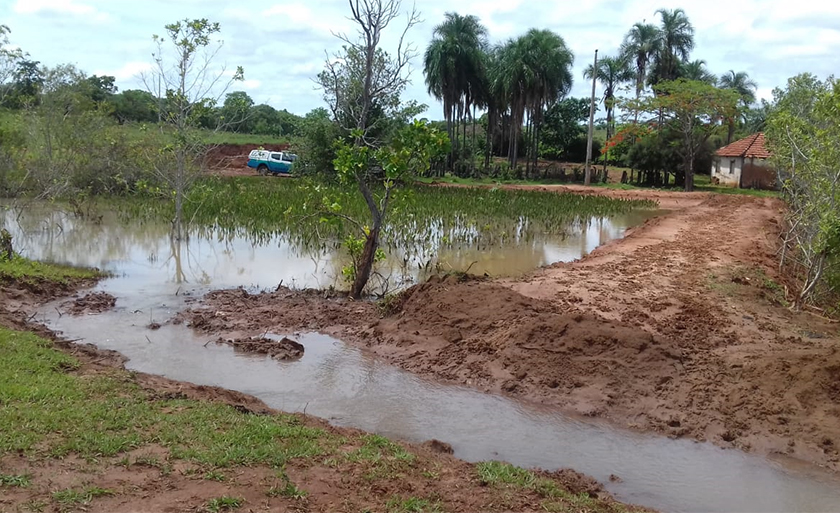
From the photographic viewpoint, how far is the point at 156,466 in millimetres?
4332

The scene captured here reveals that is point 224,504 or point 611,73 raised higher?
point 611,73

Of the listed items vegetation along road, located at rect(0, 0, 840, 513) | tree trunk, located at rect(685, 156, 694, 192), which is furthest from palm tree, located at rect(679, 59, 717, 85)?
vegetation along road, located at rect(0, 0, 840, 513)

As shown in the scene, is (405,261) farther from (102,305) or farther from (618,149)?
(618,149)

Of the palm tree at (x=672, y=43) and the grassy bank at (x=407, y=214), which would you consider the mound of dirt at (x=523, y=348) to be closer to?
the grassy bank at (x=407, y=214)

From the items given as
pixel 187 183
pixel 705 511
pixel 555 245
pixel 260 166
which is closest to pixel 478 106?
pixel 260 166

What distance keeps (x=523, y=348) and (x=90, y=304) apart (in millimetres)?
6582

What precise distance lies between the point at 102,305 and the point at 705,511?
8706 mm

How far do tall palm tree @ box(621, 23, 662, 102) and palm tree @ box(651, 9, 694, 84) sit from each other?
403 millimetres

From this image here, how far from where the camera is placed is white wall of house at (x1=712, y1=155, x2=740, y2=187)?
3816 centimetres

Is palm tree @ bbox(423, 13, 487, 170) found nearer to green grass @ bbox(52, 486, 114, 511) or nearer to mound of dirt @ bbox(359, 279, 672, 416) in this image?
mound of dirt @ bbox(359, 279, 672, 416)

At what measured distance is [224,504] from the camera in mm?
3855

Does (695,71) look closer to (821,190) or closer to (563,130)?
(563,130)

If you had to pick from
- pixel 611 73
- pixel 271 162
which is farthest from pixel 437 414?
pixel 611 73

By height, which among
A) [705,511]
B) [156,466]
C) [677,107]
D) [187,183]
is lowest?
[705,511]
